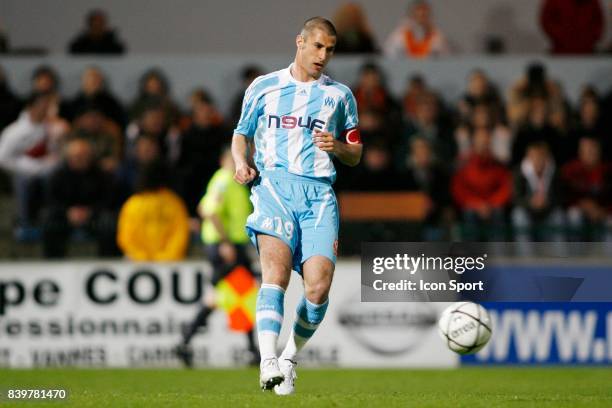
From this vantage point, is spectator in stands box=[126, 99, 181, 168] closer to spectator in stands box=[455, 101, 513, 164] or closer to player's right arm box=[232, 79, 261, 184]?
spectator in stands box=[455, 101, 513, 164]

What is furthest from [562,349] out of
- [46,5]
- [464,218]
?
[46,5]

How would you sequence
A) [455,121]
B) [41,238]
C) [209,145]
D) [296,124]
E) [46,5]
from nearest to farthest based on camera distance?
[296,124] < [41,238] < [209,145] < [455,121] < [46,5]

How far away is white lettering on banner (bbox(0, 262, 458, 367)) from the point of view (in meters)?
14.9

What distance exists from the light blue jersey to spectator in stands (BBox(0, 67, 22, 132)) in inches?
351

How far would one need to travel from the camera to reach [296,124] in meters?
8.47

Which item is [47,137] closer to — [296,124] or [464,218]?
[464,218]

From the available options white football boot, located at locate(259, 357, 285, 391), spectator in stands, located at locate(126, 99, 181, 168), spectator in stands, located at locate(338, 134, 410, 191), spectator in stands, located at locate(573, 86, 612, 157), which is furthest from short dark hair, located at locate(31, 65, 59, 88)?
white football boot, located at locate(259, 357, 285, 391)

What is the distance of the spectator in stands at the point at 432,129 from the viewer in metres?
16.7

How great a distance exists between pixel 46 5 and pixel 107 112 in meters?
3.72

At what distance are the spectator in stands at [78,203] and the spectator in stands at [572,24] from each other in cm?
728

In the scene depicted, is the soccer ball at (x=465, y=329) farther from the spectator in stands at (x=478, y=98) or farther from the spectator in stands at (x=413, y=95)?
the spectator in stands at (x=478, y=98)

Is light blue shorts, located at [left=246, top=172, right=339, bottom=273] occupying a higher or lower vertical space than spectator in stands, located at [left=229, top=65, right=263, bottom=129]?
lower

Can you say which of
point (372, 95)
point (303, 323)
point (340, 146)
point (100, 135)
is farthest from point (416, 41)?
point (303, 323)

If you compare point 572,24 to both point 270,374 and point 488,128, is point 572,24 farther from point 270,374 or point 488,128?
point 270,374
